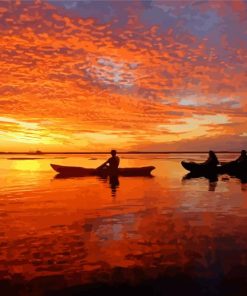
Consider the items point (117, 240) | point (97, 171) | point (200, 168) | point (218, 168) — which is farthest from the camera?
point (200, 168)

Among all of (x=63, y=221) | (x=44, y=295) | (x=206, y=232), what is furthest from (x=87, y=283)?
(x=63, y=221)

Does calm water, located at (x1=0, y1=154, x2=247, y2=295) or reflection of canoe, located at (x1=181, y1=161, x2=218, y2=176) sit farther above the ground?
reflection of canoe, located at (x1=181, y1=161, x2=218, y2=176)

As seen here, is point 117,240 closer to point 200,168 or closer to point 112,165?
point 112,165

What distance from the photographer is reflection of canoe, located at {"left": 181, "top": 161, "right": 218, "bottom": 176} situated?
125 ft

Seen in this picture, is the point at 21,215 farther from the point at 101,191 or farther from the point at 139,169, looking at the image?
the point at 139,169

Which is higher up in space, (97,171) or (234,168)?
(234,168)

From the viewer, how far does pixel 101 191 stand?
82.3 ft

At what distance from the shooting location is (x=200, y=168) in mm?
39062

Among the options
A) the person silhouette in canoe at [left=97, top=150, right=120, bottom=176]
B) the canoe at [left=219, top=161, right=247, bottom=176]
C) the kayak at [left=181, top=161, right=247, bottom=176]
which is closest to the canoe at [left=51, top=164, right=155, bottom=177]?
the person silhouette in canoe at [left=97, top=150, right=120, bottom=176]

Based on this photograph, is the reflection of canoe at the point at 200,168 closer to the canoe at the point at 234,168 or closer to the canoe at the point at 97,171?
the canoe at the point at 234,168

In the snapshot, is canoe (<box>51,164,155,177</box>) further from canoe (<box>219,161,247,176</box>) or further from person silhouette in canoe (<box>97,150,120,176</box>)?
canoe (<box>219,161,247,176</box>)

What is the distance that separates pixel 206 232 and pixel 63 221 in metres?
5.56

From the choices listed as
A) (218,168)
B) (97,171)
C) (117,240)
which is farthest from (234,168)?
(117,240)

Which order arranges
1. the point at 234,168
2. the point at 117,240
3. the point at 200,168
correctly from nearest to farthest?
the point at 117,240
the point at 200,168
the point at 234,168
